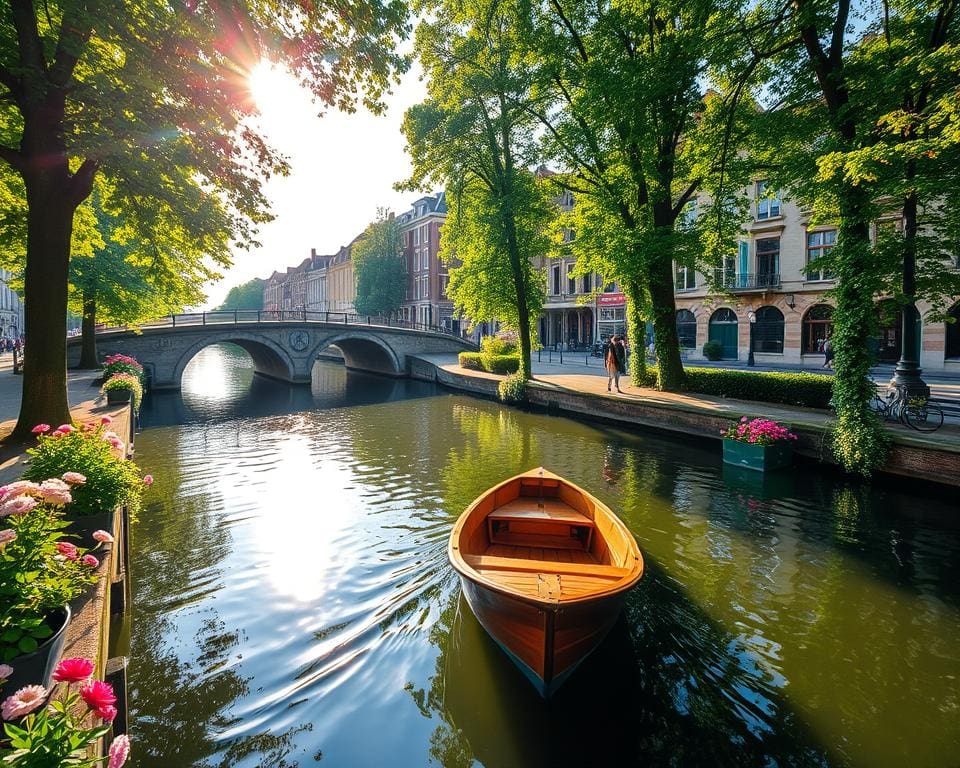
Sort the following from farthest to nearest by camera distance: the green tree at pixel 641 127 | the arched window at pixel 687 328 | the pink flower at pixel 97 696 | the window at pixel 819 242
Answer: the arched window at pixel 687 328 → the window at pixel 819 242 → the green tree at pixel 641 127 → the pink flower at pixel 97 696

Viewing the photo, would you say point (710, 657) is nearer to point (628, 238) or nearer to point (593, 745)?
point (593, 745)

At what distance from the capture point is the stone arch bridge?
2656cm

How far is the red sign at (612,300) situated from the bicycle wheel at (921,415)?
89.4ft

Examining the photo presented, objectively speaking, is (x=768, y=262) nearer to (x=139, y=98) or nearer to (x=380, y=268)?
(x=139, y=98)

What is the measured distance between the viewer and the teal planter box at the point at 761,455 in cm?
1125

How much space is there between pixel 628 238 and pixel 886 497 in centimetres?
879

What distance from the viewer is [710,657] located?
17.2 feet

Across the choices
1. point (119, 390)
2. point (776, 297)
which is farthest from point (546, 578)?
point (776, 297)

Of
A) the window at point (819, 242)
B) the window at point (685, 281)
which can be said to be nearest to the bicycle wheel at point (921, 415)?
the window at point (819, 242)

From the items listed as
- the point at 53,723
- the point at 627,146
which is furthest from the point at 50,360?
the point at 627,146

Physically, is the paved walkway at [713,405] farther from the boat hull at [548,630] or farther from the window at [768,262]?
the window at [768,262]

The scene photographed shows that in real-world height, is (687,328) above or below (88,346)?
above

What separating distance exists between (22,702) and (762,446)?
12.2 m

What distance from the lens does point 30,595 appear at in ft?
9.20
